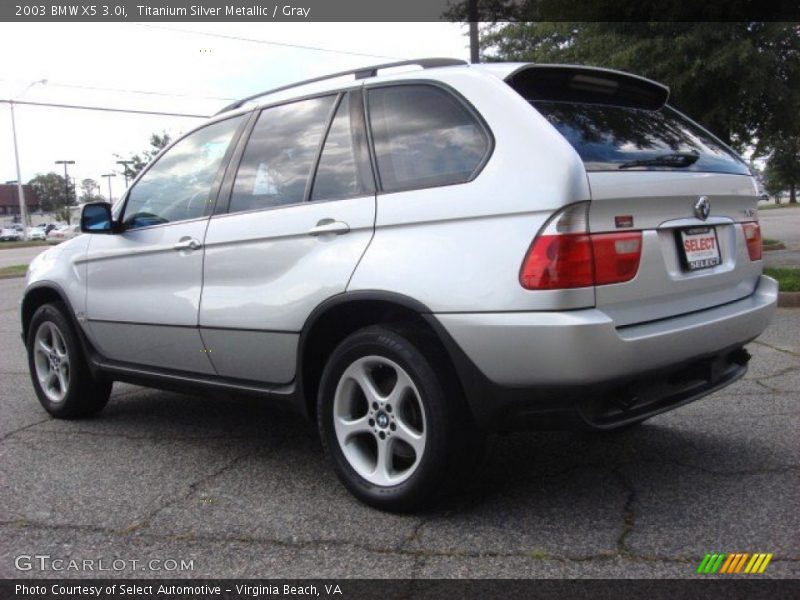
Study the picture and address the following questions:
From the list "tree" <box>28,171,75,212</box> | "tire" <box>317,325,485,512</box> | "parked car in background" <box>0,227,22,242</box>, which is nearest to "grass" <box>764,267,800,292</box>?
"tire" <box>317,325,485,512</box>

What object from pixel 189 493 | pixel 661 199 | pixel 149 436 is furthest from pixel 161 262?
pixel 661 199

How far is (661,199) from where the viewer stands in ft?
10.1

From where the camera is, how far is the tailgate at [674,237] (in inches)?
114

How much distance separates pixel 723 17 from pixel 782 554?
9.87 meters

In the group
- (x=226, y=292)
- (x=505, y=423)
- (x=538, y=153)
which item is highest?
(x=538, y=153)

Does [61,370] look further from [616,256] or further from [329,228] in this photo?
[616,256]

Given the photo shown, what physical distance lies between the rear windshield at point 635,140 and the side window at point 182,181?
6.12 ft

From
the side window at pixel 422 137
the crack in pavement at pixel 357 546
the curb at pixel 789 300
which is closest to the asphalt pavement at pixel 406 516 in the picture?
the crack in pavement at pixel 357 546

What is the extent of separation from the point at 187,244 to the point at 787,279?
25.3 ft

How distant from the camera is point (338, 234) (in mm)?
3375

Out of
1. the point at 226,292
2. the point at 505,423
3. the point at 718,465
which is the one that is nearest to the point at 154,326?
the point at 226,292

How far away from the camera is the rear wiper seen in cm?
308

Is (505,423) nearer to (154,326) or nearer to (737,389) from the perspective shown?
(154,326)

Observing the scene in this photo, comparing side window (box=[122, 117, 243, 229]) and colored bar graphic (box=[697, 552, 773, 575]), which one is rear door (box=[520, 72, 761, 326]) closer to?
colored bar graphic (box=[697, 552, 773, 575])
